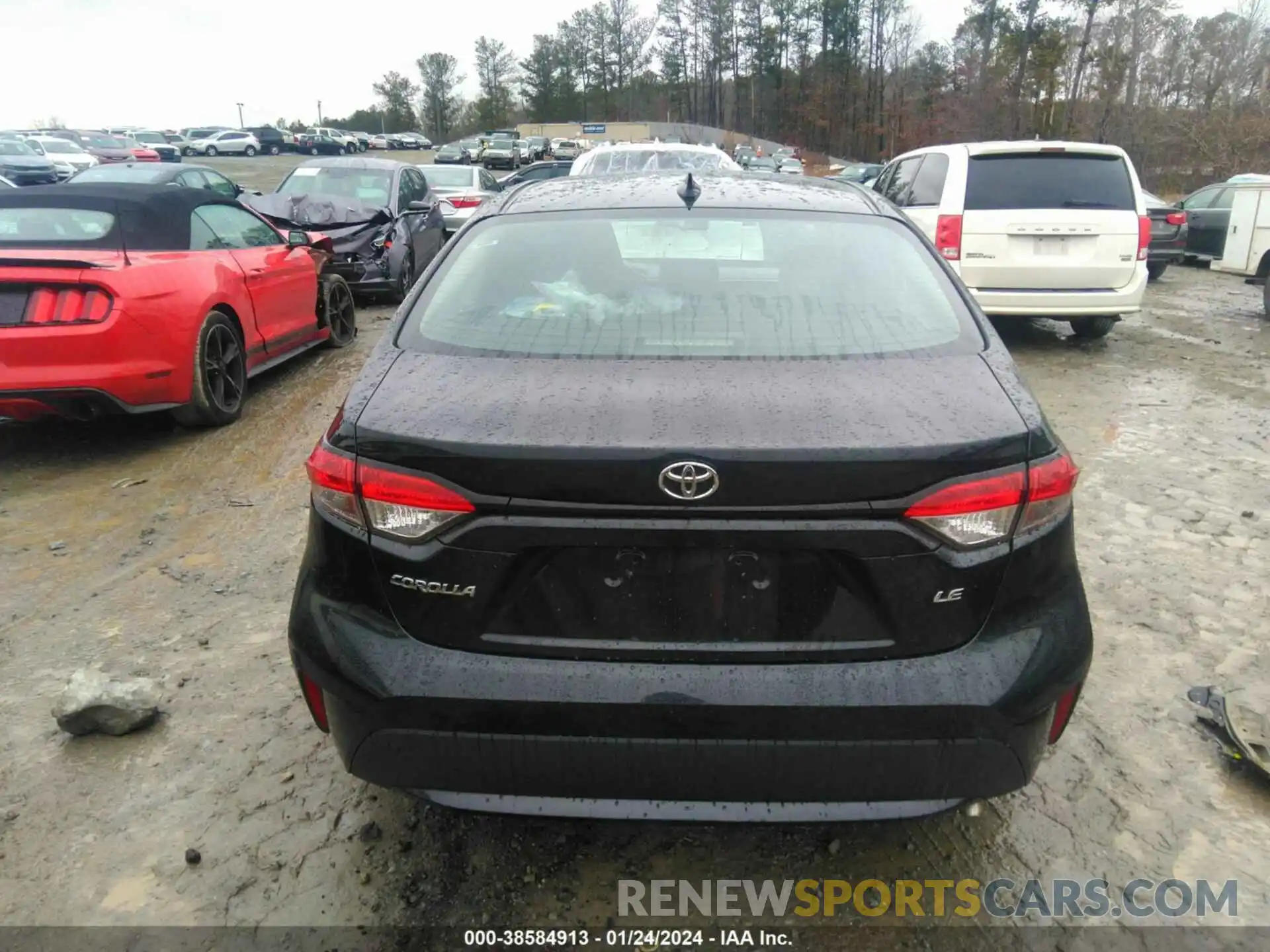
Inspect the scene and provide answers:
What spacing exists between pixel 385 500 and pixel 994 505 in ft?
4.18

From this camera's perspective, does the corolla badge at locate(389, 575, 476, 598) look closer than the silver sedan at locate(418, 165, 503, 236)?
Yes

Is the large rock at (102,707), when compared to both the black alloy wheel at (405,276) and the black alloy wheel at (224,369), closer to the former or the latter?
the black alloy wheel at (224,369)

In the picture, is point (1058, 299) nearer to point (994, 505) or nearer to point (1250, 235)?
point (1250, 235)

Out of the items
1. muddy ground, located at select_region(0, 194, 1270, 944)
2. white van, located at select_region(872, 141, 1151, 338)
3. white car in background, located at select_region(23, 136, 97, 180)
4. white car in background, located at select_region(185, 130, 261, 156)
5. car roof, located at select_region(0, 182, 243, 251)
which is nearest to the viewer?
muddy ground, located at select_region(0, 194, 1270, 944)

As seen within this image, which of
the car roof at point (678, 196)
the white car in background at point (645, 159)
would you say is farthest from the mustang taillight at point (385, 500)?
the white car in background at point (645, 159)

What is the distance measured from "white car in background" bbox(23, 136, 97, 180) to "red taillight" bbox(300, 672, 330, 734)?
120ft

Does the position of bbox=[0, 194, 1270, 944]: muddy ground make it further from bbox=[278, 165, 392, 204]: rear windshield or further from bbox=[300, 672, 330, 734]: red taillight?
bbox=[278, 165, 392, 204]: rear windshield

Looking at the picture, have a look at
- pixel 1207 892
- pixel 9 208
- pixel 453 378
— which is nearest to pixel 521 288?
pixel 453 378

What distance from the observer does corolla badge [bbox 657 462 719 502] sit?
183 cm

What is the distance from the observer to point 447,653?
6.44 ft

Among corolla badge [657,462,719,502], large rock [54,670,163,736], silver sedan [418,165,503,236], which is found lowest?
large rock [54,670,163,736]

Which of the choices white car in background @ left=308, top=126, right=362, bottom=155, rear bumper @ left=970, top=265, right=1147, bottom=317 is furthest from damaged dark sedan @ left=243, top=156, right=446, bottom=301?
white car in background @ left=308, top=126, right=362, bottom=155

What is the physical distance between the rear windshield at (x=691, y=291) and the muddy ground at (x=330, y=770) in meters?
1.17

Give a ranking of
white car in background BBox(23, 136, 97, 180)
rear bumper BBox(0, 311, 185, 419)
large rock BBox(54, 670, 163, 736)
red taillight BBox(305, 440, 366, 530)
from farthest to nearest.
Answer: white car in background BBox(23, 136, 97, 180) < rear bumper BBox(0, 311, 185, 419) < large rock BBox(54, 670, 163, 736) < red taillight BBox(305, 440, 366, 530)
